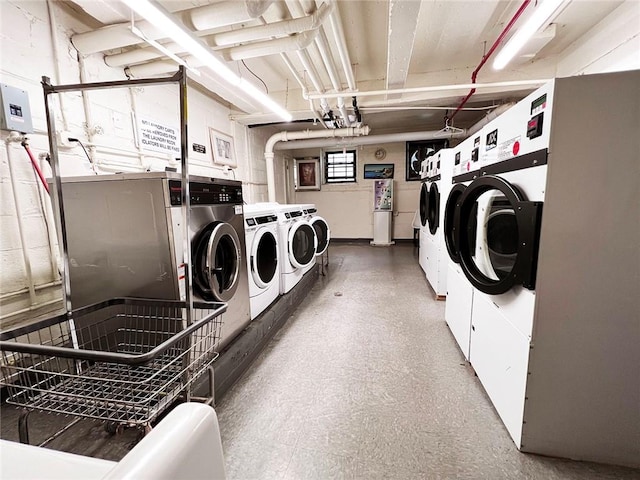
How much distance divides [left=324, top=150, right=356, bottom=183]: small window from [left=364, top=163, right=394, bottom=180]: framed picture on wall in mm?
326

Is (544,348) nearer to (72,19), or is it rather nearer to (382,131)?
(72,19)

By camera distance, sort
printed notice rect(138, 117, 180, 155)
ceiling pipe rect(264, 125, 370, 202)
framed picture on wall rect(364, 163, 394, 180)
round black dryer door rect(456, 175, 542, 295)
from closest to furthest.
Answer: round black dryer door rect(456, 175, 542, 295) → printed notice rect(138, 117, 180, 155) → ceiling pipe rect(264, 125, 370, 202) → framed picture on wall rect(364, 163, 394, 180)

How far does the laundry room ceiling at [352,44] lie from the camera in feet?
6.49

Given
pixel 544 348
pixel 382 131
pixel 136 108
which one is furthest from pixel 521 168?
pixel 382 131

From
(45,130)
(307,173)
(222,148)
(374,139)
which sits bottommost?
(45,130)

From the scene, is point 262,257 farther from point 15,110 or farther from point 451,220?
point 15,110

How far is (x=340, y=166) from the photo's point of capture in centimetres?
687

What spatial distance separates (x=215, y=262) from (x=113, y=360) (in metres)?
0.96

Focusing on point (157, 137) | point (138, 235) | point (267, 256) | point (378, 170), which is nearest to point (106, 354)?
point (138, 235)

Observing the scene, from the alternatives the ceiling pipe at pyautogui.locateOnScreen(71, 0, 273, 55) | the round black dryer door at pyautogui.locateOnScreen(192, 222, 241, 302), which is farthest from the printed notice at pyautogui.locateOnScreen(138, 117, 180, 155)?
the round black dryer door at pyautogui.locateOnScreen(192, 222, 241, 302)

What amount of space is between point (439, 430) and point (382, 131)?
6080mm

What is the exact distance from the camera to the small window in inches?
267

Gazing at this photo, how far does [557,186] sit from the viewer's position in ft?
3.53

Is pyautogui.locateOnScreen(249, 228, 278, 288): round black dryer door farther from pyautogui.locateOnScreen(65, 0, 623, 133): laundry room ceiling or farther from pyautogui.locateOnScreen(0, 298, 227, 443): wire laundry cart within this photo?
pyautogui.locateOnScreen(65, 0, 623, 133): laundry room ceiling
